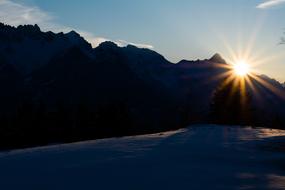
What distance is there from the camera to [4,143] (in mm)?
51688

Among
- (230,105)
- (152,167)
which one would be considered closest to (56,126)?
(230,105)

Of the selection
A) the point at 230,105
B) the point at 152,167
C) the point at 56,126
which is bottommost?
→ the point at 152,167

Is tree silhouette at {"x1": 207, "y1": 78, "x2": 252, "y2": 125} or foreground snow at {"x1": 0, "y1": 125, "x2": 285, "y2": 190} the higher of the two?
tree silhouette at {"x1": 207, "y1": 78, "x2": 252, "y2": 125}

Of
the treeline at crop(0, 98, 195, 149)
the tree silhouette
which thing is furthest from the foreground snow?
the tree silhouette

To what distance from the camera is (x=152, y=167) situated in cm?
998

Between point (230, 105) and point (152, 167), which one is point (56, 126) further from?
point (152, 167)

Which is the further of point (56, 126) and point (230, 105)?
point (230, 105)

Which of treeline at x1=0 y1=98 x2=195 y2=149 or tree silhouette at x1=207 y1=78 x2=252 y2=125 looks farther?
tree silhouette at x1=207 y1=78 x2=252 y2=125

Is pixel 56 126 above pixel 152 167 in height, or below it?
above

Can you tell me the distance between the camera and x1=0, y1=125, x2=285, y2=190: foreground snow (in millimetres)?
8508

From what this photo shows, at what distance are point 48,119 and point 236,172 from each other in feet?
163

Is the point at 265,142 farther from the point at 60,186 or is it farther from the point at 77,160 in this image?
the point at 60,186

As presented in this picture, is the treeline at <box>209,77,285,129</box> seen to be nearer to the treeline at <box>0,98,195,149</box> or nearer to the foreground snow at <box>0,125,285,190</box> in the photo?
the treeline at <box>0,98,195,149</box>

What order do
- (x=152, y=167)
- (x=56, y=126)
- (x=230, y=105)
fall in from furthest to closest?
1. (x=230, y=105)
2. (x=56, y=126)
3. (x=152, y=167)
